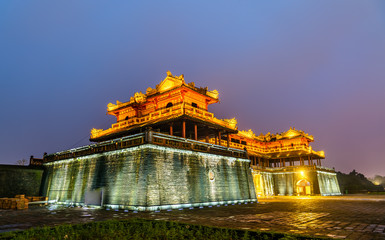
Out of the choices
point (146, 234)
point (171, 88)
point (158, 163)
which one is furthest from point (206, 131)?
point (146, 234)

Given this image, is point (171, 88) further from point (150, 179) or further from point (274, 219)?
point (274, 219)

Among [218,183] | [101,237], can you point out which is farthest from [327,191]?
[101,237]

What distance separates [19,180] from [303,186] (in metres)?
39.4

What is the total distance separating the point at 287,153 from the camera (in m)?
43.5

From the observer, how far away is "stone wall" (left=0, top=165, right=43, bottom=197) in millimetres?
21469

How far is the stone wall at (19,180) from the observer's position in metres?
21.5

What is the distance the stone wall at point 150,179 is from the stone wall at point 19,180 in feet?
5.07

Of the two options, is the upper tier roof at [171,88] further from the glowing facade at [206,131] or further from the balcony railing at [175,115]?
the balcony railing at [175,115]

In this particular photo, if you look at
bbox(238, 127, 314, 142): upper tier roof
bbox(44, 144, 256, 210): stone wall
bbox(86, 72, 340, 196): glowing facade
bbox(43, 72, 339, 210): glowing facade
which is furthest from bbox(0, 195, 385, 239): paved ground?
bbox(238, 127, 314, 142): upper tier roof

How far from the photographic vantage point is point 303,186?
39.4m

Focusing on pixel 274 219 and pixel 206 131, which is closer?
pixel 274 219

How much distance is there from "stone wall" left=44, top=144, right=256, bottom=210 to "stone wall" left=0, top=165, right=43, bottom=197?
1544mm

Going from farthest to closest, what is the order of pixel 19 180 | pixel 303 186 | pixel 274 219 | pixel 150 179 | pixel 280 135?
pixel 280 135, pixel 303 186, pixel 19 180, pixel 150 179, pixel 274 219

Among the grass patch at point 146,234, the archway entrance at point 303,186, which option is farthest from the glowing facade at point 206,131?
the grass patch at point 146,234
